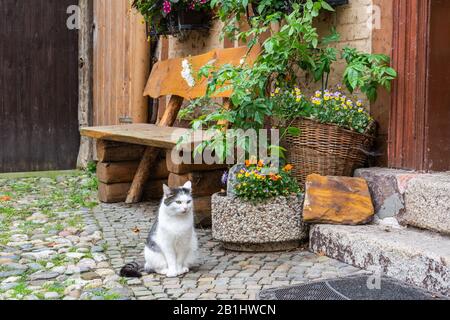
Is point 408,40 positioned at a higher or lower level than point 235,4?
lower

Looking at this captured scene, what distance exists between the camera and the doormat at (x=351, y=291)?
3070 millimetres

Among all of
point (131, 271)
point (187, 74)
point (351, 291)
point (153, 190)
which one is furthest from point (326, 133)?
point (153, 190)

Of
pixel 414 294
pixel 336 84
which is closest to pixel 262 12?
pixel 336 84

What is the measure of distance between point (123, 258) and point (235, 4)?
211cm

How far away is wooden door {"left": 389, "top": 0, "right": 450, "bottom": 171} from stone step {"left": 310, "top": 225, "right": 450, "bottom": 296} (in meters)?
0.55

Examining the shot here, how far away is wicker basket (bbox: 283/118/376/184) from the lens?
13.6 ft

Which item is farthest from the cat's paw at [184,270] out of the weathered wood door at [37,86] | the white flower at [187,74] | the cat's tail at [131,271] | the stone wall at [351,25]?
the weathered wood door at [37,86]

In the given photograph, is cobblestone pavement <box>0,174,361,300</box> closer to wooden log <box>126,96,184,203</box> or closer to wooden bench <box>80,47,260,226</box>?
wooden log <box>126,96,184,203</box>

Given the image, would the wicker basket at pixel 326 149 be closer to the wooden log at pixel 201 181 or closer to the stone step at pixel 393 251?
the stone step at pixel 393 251

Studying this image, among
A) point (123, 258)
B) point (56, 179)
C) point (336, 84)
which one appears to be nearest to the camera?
point (123, 258)

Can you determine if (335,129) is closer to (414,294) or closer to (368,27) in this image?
(368,27)

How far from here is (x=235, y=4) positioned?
476cm

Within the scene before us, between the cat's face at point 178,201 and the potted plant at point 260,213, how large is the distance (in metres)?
0.49

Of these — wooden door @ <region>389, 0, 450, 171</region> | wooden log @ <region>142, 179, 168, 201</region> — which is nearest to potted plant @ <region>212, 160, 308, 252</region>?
wooden door @ <region>389, 0, 450, 171</region>
